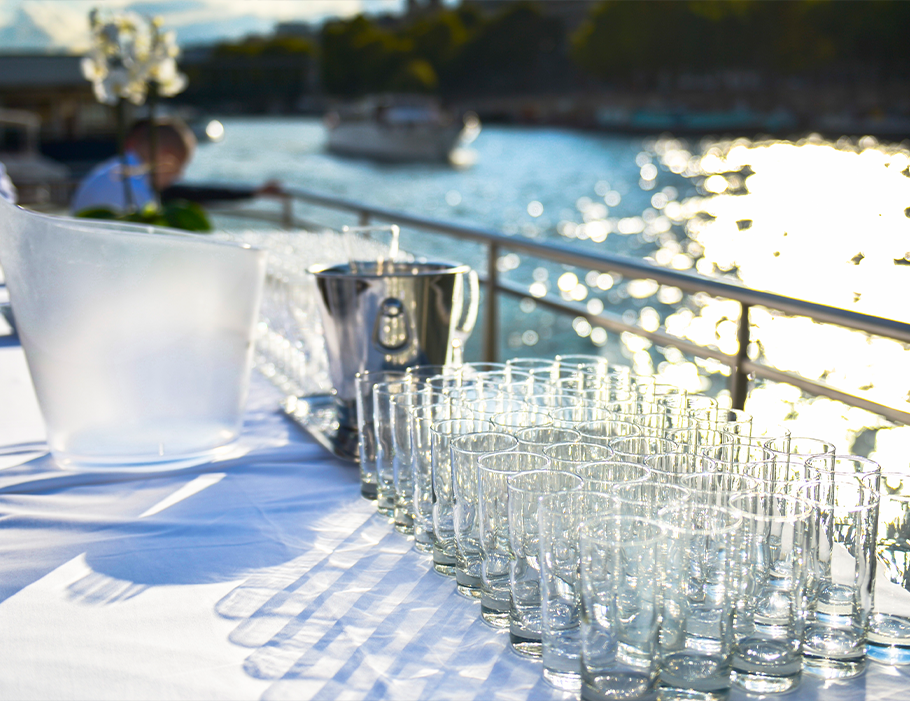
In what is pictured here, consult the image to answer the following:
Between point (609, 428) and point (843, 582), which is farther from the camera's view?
point (609, 428)

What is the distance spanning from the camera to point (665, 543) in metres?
0.52

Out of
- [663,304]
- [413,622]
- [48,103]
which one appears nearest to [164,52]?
[413,622]

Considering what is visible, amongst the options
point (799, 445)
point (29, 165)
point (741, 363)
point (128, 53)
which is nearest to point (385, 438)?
point (799, 445)

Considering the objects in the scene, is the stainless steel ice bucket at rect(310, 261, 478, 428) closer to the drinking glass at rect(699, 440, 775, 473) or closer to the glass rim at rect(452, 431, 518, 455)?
the glass rim at rect(452, 431, 518, 455)

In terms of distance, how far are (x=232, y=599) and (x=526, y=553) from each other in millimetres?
262

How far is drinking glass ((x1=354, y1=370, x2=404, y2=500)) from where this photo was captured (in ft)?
2.94

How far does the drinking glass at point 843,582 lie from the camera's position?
0.59 metres

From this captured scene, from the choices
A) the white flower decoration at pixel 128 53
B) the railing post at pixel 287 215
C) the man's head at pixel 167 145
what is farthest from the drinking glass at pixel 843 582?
the railing post at pixel 287 215

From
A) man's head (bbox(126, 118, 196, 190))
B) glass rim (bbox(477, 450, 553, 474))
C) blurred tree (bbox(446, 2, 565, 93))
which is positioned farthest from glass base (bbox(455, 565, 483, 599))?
blurred tree (bbox(446, 2, 565, 93))

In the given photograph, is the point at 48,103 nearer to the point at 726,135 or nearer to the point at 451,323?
the point at 451,323

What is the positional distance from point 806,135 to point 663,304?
89.0 ft

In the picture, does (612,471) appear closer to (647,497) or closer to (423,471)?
(647,497)

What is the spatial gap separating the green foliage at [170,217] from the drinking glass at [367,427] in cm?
136

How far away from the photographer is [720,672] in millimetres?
538
